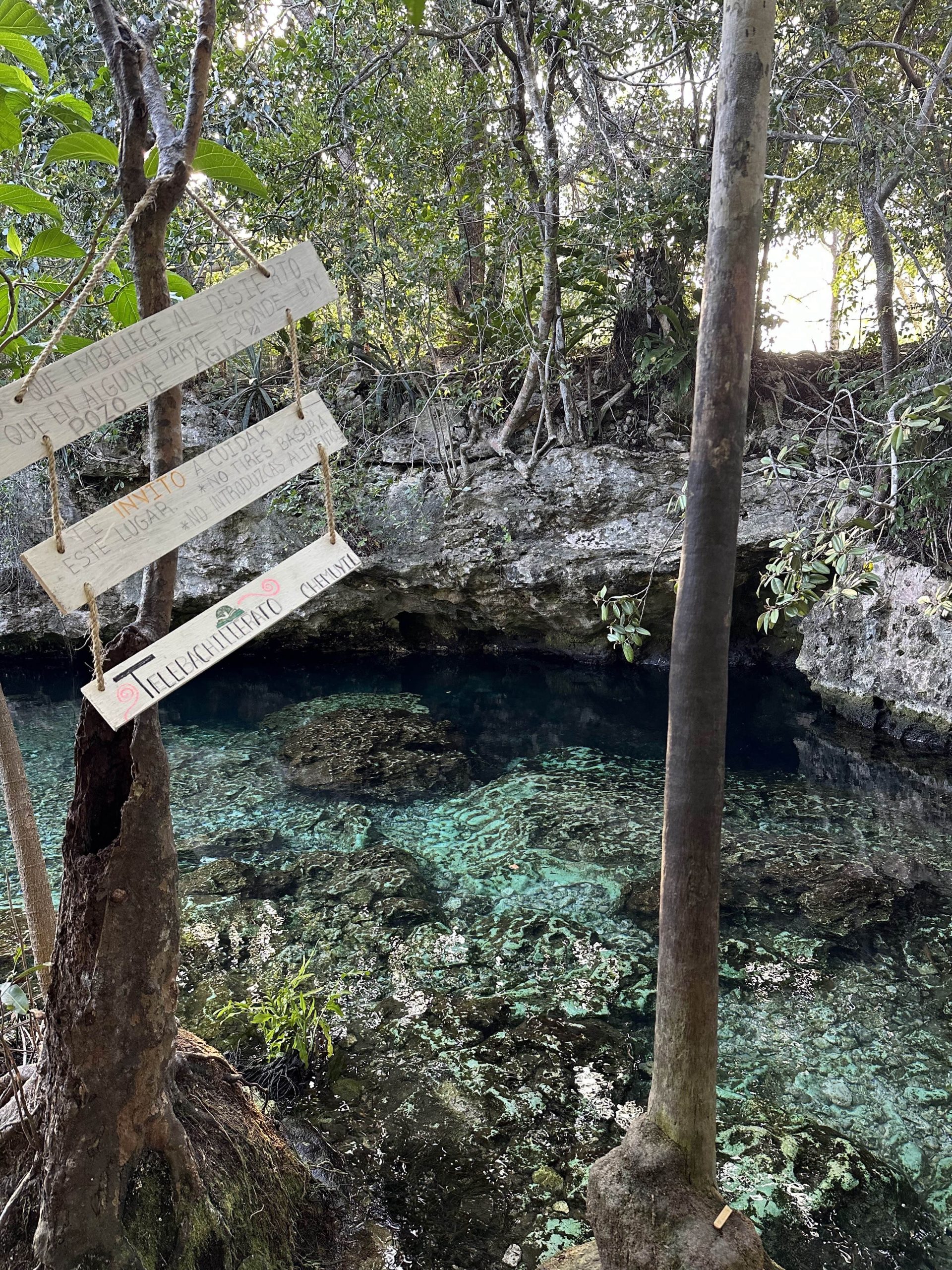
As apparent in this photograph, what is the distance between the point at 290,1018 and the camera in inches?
117

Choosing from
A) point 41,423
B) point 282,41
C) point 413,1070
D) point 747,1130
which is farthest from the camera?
point 282,41

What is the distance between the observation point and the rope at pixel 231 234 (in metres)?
1.33

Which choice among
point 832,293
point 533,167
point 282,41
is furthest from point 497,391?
point 832,293

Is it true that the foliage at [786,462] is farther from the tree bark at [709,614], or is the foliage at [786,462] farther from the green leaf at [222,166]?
A: the green leaf at [222,166]

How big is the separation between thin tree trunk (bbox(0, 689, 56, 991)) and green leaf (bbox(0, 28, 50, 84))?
4.51 ft

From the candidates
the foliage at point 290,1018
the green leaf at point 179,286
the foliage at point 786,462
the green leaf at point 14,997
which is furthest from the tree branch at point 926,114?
the green leaf at point 14,997

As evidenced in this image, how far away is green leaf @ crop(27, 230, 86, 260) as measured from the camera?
1698mm

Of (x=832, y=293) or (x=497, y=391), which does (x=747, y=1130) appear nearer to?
(x=497, y=391)

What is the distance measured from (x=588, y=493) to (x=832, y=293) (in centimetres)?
512

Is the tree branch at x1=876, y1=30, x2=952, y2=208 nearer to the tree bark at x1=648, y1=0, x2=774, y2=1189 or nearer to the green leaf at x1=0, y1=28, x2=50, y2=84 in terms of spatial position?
the tree bark at x1=648, y1=0, x2=774, y2=1189

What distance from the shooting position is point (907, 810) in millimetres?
5410

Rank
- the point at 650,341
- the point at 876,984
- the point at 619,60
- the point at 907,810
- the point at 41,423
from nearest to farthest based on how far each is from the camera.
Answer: the point at 41,423 < the point at 876,984 < the point at 907,810 < the point at 619,60 < the point at 650,341

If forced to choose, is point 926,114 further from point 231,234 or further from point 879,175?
point 231,234

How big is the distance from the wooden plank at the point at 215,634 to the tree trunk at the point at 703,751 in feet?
2.35
